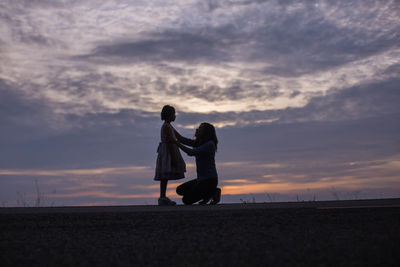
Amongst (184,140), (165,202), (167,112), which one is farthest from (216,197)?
(167,112)

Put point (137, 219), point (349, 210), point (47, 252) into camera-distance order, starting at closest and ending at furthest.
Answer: point (47, 252)
point (137, 219)
point (349, 210)

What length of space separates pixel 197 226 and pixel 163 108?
5.79m

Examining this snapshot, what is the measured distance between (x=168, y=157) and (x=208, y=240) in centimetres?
649

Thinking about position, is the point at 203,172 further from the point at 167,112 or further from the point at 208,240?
the point at 208,240

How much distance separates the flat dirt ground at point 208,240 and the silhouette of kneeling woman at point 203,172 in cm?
377

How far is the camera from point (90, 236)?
518 cm

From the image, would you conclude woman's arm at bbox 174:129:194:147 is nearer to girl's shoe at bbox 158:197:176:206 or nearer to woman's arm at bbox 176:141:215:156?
woman's arm at bbox 176:141:215:156

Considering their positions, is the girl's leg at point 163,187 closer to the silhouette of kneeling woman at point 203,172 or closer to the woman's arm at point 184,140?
the silhouette of kneeling woman at point 203,172

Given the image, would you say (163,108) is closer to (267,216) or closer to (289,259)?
(267,216)

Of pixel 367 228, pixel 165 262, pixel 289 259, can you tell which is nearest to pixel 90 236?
pixel 165 262

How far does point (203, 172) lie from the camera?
10.8m

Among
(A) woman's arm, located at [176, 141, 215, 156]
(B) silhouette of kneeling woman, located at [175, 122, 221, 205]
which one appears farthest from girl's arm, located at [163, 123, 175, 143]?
(A) woman's arm, located at [176, 141, 215, 156]

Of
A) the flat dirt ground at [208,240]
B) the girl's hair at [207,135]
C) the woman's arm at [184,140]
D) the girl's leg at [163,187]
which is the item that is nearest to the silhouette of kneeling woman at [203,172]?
the girl's hair at [207,135]

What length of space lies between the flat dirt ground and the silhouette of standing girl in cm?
403
